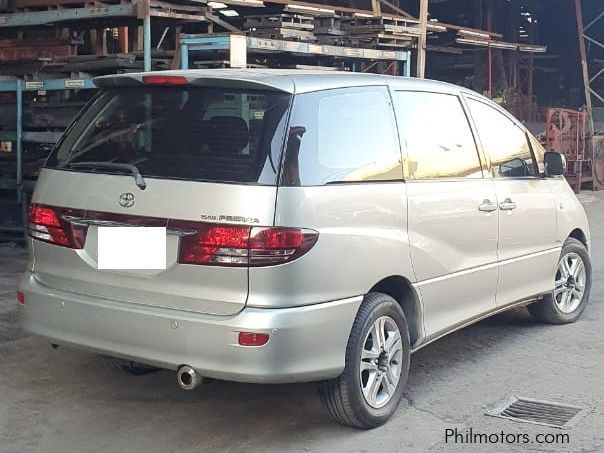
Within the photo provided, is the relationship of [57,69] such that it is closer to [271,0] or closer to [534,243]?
[271,0]

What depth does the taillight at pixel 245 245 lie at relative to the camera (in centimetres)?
360

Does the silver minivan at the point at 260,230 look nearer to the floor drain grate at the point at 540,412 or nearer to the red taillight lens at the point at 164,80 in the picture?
the red taillight lens at the point at 164,80

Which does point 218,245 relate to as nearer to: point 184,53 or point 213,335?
point 213,335

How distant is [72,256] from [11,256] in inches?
192

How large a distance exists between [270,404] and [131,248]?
1.26 metres

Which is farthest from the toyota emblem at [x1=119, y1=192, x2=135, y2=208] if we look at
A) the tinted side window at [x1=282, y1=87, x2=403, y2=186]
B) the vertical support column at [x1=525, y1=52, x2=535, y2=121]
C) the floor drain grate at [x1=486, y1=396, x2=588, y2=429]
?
the vertical support column at [x1=525, y1=52, x2=535, y2=121]

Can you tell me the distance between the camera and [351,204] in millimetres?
3971

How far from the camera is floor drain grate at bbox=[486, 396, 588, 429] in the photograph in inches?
170

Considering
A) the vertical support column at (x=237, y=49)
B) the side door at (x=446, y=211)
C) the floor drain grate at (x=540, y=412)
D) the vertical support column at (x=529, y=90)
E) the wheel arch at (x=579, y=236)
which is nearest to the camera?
the floor drain grate at (x=540, y=412)

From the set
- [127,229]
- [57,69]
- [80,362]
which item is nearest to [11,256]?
[57,69]

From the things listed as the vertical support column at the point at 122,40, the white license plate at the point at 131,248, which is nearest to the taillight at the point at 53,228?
the white license plate at the point at 131,248

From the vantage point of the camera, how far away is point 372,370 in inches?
165

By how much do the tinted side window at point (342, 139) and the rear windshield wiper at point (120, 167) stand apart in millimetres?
680

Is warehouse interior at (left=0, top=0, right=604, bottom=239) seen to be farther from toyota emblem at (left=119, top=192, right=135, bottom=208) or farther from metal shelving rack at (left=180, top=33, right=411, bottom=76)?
toyota emblem at (left=119, top=192, right=135, bottom=208)
